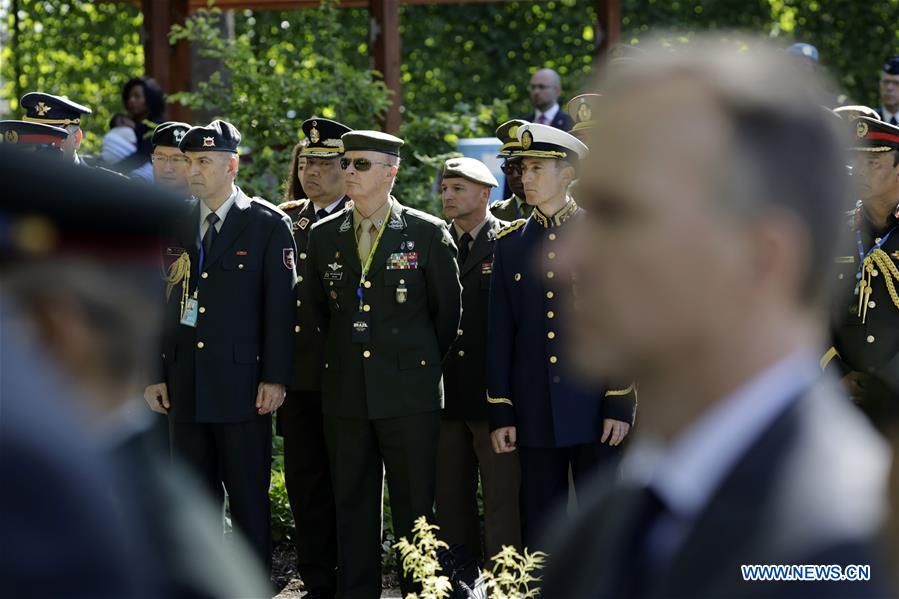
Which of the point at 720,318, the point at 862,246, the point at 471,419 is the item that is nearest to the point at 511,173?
the point at 471,419

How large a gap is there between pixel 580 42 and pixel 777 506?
19.9 m

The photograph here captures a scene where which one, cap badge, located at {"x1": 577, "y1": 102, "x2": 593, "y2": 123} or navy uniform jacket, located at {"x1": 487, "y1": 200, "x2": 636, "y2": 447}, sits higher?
cap badge, located at {"x1": 577, "y1": 102, "x2": 593, "y2": 123}

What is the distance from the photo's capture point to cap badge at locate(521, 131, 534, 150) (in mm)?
6227

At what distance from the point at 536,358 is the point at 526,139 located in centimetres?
98

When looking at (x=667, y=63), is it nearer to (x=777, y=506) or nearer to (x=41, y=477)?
(x=777, y=506)

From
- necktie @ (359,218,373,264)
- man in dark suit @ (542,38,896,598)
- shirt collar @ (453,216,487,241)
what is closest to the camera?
man in dark suit @ (542,38,896,598)

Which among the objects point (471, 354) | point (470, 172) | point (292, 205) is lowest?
point (471, 354)

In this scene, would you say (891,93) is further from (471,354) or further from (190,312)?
(190,312)

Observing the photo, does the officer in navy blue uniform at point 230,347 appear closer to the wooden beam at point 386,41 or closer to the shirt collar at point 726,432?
the wooden beam at point 386,41

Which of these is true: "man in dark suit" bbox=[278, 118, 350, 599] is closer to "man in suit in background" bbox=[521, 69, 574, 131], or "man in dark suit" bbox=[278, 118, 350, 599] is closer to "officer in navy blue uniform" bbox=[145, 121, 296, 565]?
"officer in navy blue uniform" bbox=[145, 121, 296, 565]

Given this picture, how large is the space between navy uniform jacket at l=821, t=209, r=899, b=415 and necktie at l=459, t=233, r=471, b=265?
6.22ft

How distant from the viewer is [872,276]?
6480mm

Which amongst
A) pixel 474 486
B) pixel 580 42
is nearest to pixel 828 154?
pixel 474 486

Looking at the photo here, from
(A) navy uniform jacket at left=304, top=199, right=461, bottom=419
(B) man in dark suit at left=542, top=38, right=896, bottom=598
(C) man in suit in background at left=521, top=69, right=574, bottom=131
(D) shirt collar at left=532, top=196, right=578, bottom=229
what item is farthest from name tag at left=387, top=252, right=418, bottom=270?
(C) man in suit in background at left=521, top=69, right=574, bottom=131
